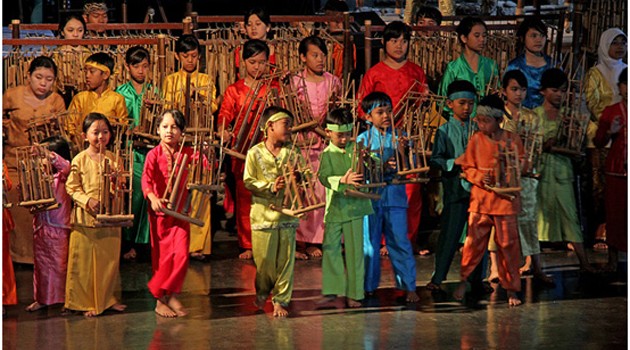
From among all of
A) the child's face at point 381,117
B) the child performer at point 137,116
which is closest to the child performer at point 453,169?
the child's face at point 381,117

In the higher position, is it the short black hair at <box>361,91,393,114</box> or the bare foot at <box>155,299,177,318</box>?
the short black hair at <box>361,91,393,114</box>

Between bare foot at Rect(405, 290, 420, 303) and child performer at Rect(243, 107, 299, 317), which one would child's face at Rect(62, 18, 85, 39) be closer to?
child performer at Rect(243, 107, 299, 317)

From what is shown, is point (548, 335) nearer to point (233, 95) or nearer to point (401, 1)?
point (233, 95)

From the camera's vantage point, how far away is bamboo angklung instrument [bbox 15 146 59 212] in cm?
778

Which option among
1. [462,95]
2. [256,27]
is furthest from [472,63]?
[256,27]

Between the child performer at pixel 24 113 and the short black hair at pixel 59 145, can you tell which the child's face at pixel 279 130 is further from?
the child performer at pixel 24 113

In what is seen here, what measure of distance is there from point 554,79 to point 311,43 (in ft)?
5.57

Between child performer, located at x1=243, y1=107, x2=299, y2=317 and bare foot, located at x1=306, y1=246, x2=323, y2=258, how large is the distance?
1.50 metres

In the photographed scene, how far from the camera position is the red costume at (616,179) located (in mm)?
8797

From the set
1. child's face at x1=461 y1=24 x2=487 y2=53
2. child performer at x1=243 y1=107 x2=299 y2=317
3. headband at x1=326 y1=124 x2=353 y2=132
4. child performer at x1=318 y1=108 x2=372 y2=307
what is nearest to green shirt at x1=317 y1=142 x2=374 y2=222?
child performer at x1=318 y1=108 x2=372 y2=307

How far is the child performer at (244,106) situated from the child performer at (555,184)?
76.0 inches

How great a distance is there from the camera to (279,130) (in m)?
7.86

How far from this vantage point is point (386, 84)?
376 inches

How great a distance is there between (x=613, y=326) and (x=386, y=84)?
265 centimetres
